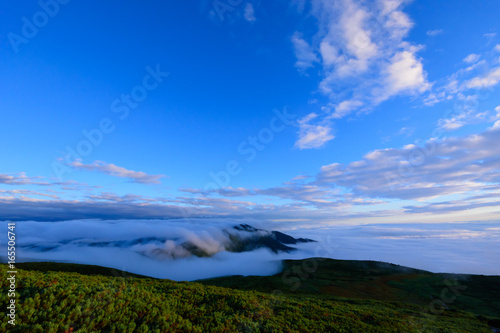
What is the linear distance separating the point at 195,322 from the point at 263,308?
7.52 meters

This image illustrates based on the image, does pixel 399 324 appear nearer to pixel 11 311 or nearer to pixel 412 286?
pixel 11 311

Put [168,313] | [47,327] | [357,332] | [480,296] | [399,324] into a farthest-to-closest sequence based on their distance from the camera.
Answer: [480,296] < [399,324] < [357,332] < [168,313] < [47,327]

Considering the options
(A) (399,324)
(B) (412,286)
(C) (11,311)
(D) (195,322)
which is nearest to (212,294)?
(D) (195,322)

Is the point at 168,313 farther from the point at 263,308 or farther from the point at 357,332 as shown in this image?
the point at 357,332

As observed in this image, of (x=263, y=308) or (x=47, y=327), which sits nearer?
(x=47, y=327)

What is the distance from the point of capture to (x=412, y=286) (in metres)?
119

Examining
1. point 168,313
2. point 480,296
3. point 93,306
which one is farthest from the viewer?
point 480,296

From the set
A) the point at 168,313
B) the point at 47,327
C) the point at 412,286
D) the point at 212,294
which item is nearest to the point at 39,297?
the point at 47,327

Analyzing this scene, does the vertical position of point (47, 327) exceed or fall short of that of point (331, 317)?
it exceeds it

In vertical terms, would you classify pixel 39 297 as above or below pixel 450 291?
above

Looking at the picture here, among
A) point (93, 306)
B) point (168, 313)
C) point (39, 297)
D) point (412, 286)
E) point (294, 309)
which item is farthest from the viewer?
point (412, 286)

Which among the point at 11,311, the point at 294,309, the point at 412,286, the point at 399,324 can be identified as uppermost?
the point at 11,311

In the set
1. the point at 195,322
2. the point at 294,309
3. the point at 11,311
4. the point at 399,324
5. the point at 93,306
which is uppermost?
the point at 11,311

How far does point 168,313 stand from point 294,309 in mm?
13180
